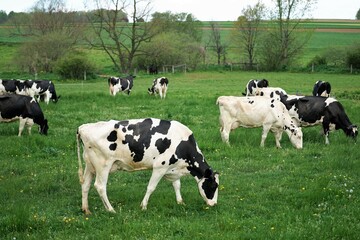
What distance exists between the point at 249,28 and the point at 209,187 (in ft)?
205

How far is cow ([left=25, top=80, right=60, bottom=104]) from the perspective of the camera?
93.7ft

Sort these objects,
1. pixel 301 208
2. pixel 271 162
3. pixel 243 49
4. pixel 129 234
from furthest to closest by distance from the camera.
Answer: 1. pixel 243 49
2. pixel 271 162
3. pixel 301 208
4. pixel 129 234

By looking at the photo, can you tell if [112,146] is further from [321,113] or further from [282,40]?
[282,40]

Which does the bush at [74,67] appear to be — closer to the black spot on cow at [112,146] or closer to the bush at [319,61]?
the bush at [319,61]

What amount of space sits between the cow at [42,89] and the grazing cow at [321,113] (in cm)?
1612

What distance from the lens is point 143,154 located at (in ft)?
30.4

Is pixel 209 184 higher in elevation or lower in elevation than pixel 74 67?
lower

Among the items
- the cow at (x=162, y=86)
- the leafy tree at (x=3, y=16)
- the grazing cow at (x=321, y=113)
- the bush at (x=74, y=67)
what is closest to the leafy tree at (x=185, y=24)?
the bush at (x=74, y=67)

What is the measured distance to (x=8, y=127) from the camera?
18.3 meters

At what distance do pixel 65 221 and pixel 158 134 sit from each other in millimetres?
2465

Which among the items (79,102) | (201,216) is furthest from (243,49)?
(201,216)

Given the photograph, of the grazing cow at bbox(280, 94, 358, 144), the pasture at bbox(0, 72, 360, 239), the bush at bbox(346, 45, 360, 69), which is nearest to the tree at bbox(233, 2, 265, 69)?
the bush at bbox(346, 45, 360, 69)

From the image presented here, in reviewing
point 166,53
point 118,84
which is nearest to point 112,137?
point 118,84

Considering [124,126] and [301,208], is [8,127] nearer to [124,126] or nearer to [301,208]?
[124,126]
